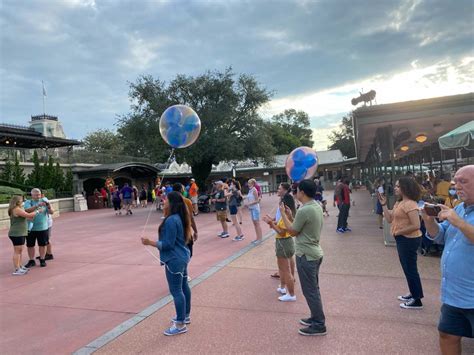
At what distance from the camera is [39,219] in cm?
766

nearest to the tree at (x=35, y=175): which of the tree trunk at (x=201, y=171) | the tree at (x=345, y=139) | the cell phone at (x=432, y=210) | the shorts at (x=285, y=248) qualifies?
the tree trunk at (x=201, y=171)

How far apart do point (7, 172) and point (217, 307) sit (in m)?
22.6

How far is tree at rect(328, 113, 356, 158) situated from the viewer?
7578cm

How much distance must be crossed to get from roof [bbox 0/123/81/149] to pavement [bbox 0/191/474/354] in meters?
19.2

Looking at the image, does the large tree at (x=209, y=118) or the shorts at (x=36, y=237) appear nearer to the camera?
the shorts at (x=36, y=237)

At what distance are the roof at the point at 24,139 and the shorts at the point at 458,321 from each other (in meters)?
26.4

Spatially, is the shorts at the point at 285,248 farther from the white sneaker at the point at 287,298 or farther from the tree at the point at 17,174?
the tree at the point at 17,174

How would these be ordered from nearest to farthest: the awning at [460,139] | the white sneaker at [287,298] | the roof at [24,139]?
1. the white sneaker at [287,298]
2. the awning at [460,139]
3. the roof at [24,139]

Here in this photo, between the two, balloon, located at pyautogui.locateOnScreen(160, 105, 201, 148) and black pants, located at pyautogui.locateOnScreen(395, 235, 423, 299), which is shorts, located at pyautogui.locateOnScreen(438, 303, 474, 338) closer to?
black pants, located at pyautogui.locateOnScreen(395, 235, 423, 299)

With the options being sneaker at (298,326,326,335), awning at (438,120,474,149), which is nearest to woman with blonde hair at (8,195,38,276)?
sneaker at (298,326,326,335)

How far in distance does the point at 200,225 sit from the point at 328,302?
29.3 feet

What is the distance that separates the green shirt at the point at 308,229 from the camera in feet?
12.7

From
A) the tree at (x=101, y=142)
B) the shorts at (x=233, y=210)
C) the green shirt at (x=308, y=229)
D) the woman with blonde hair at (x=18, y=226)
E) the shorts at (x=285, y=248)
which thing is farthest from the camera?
the tree at (x=101, y=142)

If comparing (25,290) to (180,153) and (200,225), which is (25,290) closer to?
(200,225)
